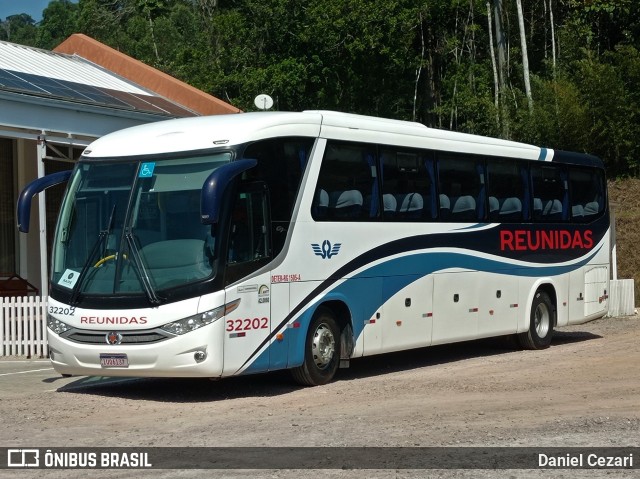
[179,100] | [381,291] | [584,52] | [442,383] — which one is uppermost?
[584,52]

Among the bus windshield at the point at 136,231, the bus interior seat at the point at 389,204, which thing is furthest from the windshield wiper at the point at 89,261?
the bus interior seat at the point at 389,204

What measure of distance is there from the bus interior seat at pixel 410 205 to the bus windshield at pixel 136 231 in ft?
12.5

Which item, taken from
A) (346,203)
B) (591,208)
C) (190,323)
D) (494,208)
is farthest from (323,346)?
(591,208)

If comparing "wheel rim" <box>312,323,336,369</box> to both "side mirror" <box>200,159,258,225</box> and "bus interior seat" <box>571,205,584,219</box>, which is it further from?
"bus interior seat" <box>571,205,584,219</box>

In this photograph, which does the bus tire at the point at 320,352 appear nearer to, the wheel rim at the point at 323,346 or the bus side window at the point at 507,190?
the wheel rim at the point at 323,346

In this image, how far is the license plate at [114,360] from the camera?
13172mm

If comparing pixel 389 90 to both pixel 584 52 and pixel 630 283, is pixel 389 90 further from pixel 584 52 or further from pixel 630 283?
pixel 630 283

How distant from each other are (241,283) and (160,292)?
97 cm

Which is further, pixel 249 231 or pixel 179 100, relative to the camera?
pixel 179 100

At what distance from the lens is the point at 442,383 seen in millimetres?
14930

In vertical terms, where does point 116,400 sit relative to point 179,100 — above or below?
below

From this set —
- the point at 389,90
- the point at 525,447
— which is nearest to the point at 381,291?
the point at 525,447

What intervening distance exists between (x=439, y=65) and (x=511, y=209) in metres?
31.9

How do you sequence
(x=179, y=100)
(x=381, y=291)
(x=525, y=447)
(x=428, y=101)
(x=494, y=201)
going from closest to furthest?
1. (x=525, y=447)
2. (x=381, y=291)
3. (x=494, y=201)
4. (x=179, y=100)
5. (x=428, y=101)
